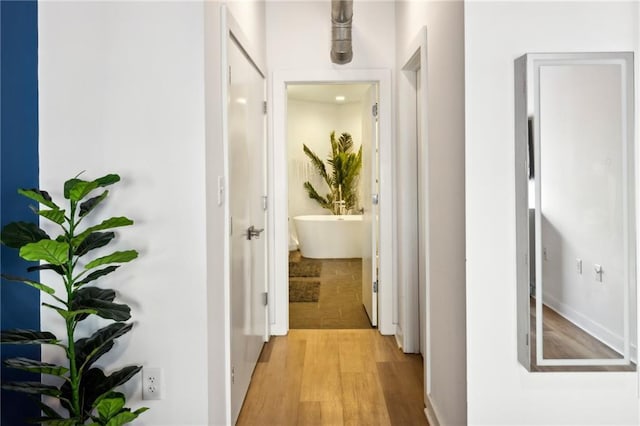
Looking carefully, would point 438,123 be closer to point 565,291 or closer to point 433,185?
point 433,185

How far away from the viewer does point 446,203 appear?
5.83 feet

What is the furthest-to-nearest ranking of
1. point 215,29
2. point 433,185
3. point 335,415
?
point 335,415, point 433,185, point 215,29

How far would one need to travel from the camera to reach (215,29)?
192cm

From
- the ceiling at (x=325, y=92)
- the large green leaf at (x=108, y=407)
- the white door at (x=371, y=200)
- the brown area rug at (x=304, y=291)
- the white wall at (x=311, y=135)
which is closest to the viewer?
the large green leaf at (x=108, y=407)

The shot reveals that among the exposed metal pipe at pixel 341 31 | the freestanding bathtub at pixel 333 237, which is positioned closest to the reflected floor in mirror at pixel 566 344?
the exposed metal pipe at pixel 341 31

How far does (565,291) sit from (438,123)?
37.4 inches

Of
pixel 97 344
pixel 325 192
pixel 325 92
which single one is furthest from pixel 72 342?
pixel 325 192

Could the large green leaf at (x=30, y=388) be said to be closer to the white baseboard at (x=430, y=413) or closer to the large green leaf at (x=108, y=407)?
the large green leaf at (x=108, y=407)

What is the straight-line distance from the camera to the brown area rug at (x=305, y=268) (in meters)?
5.83

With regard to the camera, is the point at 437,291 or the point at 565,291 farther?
the point at 437,291

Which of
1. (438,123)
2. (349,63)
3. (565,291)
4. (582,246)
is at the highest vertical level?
(349,63)

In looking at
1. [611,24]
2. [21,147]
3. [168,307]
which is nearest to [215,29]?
[21,147]

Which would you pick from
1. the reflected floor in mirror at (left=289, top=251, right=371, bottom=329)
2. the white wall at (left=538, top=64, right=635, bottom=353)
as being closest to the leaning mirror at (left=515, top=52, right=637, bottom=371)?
the white wall at (left=538, top=64, right=635, bottom=353)

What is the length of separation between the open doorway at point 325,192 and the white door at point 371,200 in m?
→ 0.78
